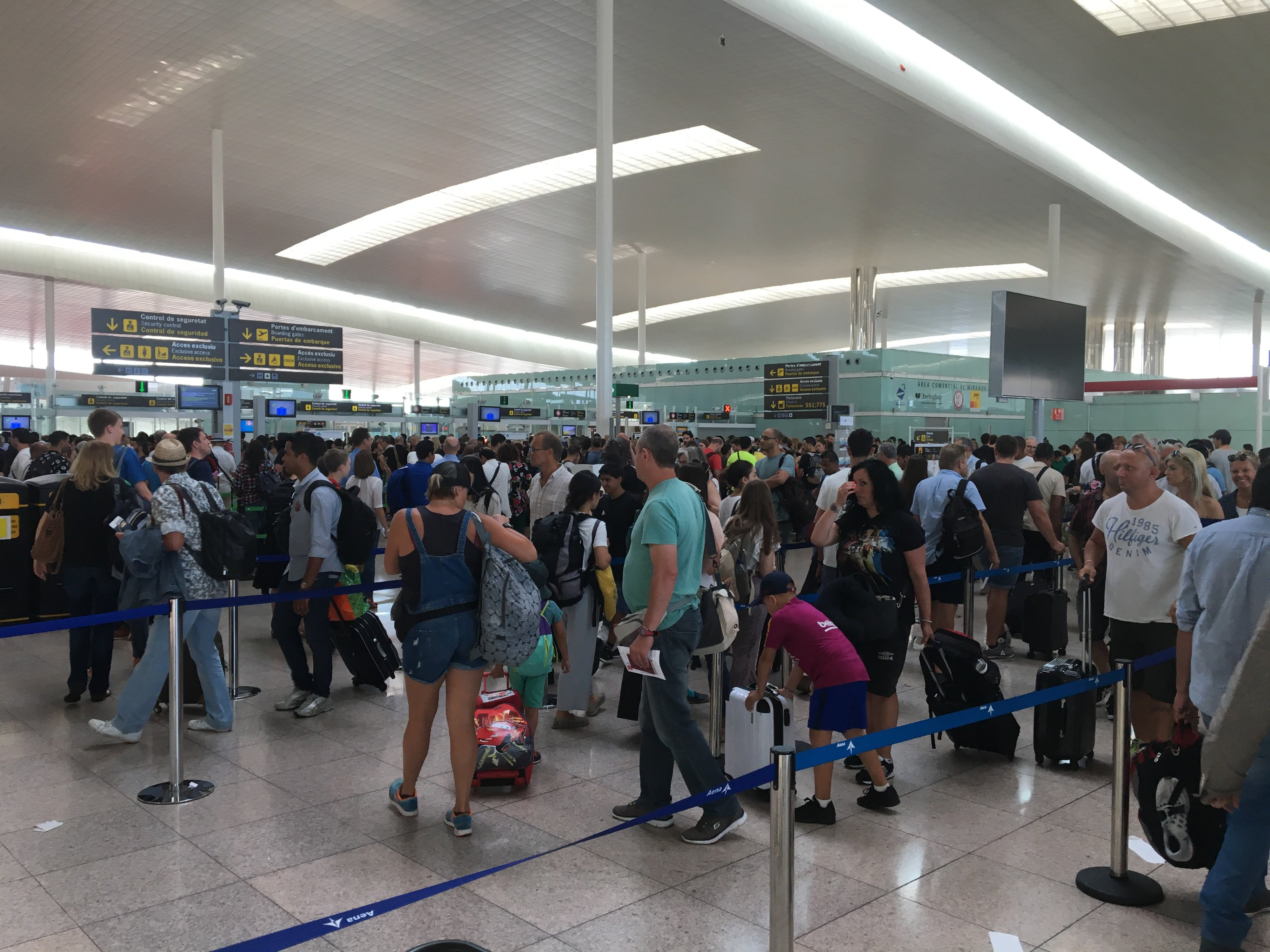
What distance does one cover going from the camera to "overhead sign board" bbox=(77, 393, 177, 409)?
2284 centimetres

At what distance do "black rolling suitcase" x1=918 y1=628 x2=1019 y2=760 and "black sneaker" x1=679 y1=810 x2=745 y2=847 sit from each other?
5.56 ft

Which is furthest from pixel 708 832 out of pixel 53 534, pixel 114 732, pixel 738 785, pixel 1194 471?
pixel 53 534

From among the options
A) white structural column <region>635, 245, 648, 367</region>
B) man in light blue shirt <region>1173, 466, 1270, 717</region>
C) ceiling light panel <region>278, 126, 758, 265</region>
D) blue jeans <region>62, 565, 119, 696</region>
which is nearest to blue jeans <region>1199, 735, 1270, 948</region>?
man in light blue shirt <region>1173, 466, 1270, 717</region>

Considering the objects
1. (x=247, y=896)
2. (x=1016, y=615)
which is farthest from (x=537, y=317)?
(x=247, y=896)

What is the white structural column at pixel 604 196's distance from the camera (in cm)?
1322

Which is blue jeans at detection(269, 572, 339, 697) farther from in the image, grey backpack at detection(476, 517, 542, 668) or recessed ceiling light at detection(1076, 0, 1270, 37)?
recessed ceiling light at detection(1076, 0, 1270, 37)

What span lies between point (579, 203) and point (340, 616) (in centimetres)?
1983

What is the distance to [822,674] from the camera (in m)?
4.23

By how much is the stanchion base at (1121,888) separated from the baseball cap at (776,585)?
166 cm

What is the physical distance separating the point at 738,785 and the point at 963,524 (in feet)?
14.3

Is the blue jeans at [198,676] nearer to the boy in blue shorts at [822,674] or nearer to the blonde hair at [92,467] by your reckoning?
the blonde hair at [92,467]

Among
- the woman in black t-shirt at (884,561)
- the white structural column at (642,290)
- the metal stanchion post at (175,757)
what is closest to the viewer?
the metal stanchion post at (175,757)

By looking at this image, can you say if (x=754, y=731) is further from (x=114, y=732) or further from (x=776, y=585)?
(x=114, y=732)

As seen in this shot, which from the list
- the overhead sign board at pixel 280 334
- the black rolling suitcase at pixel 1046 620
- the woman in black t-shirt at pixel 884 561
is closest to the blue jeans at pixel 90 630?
the woman in black t-shirt at pixel 884 561
